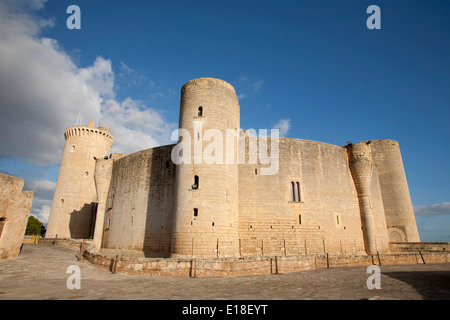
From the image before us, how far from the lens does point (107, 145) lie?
116 feet

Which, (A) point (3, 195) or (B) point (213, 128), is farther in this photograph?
(B) point (213, 128)

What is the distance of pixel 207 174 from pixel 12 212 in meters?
9.94

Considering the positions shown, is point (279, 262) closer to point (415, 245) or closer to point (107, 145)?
point (415, 245)

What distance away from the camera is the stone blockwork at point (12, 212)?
1214cm

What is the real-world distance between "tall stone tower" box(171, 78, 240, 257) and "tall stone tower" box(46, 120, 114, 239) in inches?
795

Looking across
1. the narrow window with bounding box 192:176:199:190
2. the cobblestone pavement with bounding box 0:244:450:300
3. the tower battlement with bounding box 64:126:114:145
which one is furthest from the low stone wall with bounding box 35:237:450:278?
the tower battlement with bounding box 64:126:114:145

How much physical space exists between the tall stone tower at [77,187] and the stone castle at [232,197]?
27.2 ft

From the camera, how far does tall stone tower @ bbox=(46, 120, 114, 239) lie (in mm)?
30609

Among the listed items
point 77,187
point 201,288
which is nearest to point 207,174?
point 201,288

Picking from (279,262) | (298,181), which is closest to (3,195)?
(279,262)

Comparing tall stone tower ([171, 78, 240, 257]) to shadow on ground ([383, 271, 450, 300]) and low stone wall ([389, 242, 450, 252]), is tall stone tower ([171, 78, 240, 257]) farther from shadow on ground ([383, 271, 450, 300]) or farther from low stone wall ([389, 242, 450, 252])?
low stone wall ([389, 242, 450, 252])
